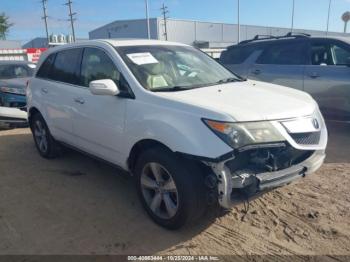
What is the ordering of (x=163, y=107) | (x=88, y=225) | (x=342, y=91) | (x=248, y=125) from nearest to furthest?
1. (x=248, y=125)
2. (x=163, y=107)
3. (x=88, y=225)
4. (x=342, y=91)

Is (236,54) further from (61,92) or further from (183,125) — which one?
(183,125)

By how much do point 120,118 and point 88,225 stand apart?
1129mm

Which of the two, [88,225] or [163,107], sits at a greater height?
[163,107]

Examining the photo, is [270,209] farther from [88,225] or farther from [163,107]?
[88,225]

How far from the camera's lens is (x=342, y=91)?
6195 millimetres

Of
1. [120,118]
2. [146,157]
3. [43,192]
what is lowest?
[43,192]

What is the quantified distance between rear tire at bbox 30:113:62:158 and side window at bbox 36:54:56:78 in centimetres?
63

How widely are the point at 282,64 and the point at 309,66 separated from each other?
58 centimetres

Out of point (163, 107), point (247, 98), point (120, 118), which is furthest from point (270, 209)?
point (120, 118)

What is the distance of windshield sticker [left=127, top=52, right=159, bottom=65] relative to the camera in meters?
3.85

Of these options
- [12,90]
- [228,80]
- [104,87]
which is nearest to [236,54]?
[228,80]

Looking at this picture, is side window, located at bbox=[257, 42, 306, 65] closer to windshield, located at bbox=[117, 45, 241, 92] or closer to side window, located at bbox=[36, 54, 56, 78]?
windshield, located at bbox=[117, 45, 241, 92]

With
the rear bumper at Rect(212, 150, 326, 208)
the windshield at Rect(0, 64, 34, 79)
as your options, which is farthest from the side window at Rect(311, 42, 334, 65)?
the windshield at Rect(0, 64, 34, 79)

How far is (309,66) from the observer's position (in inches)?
261
